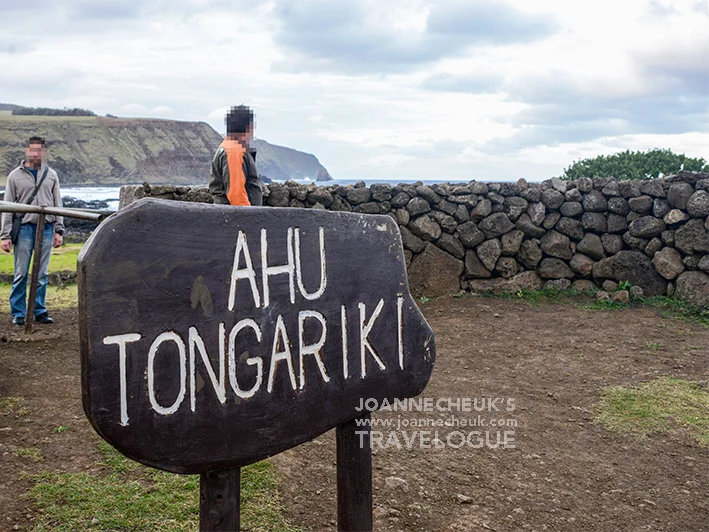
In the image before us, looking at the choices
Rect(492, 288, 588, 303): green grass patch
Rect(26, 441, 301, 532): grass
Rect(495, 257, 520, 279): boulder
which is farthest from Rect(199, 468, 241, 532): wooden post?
Rect(495, 257, 520, 279): boulder

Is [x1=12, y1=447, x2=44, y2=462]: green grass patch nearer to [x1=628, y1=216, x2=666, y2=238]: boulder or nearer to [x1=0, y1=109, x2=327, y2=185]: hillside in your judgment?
[x1=628, y1=216, x2=666, y2=238]: boulder

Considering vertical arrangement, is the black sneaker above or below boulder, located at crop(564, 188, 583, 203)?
below

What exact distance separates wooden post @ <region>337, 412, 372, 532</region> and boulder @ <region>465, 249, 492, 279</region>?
601 centimetres

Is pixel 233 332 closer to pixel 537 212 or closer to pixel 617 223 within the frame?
pixel 537 212

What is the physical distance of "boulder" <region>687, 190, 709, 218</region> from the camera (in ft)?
23.3

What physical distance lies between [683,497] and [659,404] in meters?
1.36

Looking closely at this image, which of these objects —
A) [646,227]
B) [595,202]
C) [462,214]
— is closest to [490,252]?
[462,214]

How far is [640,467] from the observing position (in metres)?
3.41

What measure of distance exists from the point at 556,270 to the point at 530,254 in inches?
15.0

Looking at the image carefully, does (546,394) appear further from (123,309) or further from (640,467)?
(123,309)

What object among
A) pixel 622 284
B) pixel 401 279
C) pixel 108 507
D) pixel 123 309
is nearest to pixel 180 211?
pixel 123 309

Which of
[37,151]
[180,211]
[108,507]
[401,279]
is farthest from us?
[37,151]

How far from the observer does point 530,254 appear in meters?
7.77

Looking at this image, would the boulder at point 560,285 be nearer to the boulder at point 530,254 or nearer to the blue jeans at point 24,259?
the boulder at point 530,254
